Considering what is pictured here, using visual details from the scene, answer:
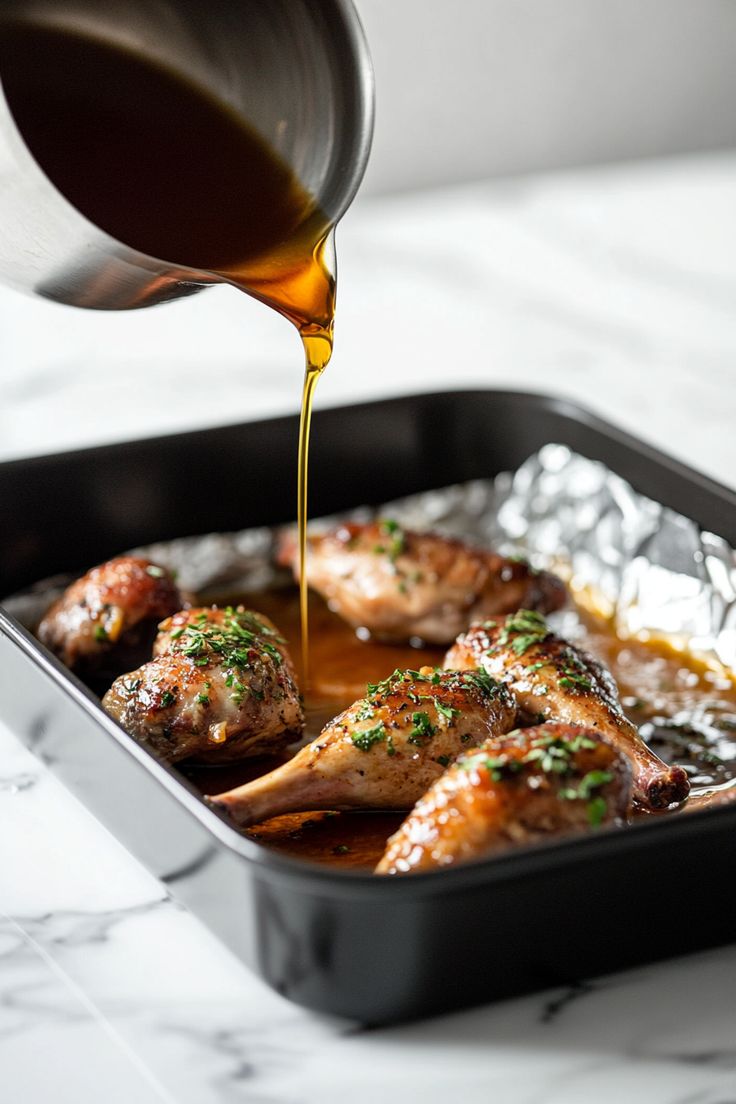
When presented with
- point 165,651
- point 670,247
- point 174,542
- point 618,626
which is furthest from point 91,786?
point 670,247

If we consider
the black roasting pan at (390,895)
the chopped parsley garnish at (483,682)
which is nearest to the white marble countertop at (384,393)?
the black roasting pan at (390,895)

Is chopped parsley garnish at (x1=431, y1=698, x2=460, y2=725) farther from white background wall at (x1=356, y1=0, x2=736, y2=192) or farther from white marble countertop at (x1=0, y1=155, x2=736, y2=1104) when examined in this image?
white background wall at (x1=356, y1=0, x2=736, y2=192)

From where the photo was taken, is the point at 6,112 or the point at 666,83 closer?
the point at 6,112

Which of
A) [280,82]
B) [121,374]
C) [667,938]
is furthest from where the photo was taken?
[121,374]

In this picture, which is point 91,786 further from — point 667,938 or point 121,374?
point 121,374

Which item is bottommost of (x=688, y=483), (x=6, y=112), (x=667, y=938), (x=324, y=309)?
(x=667, y=938)

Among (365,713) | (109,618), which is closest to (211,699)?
(365,713)

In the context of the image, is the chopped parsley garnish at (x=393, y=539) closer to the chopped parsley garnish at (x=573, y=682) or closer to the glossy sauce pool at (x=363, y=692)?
the glossy sauce pool at (x=363, y=692)

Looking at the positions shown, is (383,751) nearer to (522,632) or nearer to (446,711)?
(446,711)
